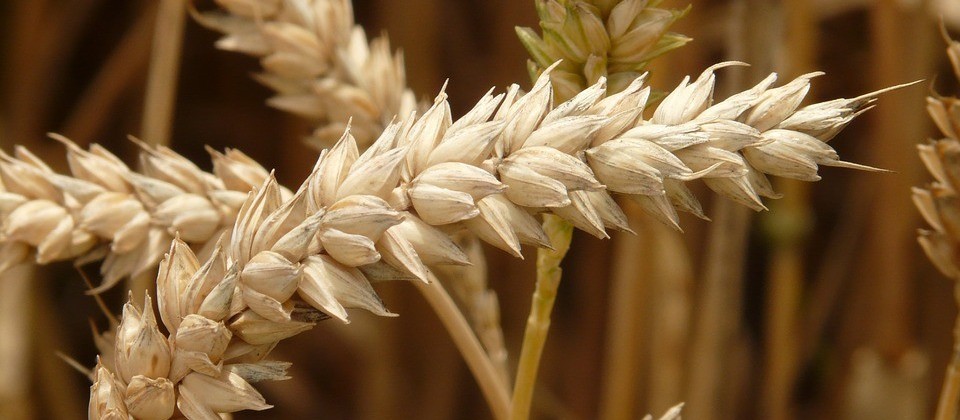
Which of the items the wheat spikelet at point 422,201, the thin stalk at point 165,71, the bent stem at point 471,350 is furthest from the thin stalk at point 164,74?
the wheat spikelet at point 422,201

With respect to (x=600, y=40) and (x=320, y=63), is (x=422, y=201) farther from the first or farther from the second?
(x=320, y=63)

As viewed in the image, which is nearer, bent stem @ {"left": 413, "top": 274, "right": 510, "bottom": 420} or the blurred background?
bent stem @ {"left": 413, "top": 274, "right": 510, "bottom": 420}

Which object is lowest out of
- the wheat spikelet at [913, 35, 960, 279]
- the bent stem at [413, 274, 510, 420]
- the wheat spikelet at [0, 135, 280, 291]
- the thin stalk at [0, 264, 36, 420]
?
the thin stalk at [0, 264, 36, 420]

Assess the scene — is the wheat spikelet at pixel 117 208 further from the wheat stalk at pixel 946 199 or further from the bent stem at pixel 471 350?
the wheat stalk at pixel 946 199

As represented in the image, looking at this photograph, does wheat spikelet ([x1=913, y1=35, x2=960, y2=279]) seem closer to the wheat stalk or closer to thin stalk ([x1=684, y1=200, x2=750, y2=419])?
the wheat stalk

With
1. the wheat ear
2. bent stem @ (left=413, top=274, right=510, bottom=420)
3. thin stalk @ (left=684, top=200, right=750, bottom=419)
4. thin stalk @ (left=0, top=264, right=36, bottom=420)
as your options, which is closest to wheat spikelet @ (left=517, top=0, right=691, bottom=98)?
the wheat ear
